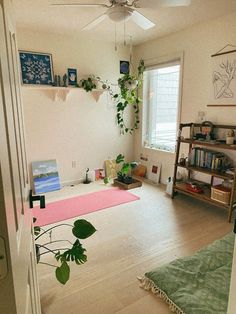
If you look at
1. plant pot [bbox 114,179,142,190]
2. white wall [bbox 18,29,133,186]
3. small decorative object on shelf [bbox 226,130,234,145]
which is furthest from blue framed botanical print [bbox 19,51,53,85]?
small decorative object on shelf [bbox 226,130,234,145]

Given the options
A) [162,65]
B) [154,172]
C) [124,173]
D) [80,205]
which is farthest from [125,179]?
[162,65]

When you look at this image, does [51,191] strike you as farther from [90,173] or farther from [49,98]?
[49,98]

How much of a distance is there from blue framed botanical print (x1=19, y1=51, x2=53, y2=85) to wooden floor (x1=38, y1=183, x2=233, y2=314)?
5.85ft

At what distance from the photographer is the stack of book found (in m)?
3.07

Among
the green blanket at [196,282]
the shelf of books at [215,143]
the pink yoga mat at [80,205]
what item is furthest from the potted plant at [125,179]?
the green blanket at [196,282]

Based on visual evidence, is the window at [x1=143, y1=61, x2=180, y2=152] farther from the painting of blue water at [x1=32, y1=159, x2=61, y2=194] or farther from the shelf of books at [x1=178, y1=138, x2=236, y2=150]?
the painting of blue water at [x1=32, y1=159, x2=61, y2=194]

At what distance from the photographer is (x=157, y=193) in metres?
3.76

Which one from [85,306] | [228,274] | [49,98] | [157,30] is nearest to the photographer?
[85,306]

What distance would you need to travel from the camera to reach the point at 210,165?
3.16 meters

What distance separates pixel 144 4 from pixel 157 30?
1458mm

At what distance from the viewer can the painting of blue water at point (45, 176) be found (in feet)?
12.3

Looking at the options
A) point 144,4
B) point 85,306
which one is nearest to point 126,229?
point 85,306

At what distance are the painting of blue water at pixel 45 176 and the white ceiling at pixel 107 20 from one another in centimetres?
202

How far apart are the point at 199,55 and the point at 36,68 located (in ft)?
7.85
